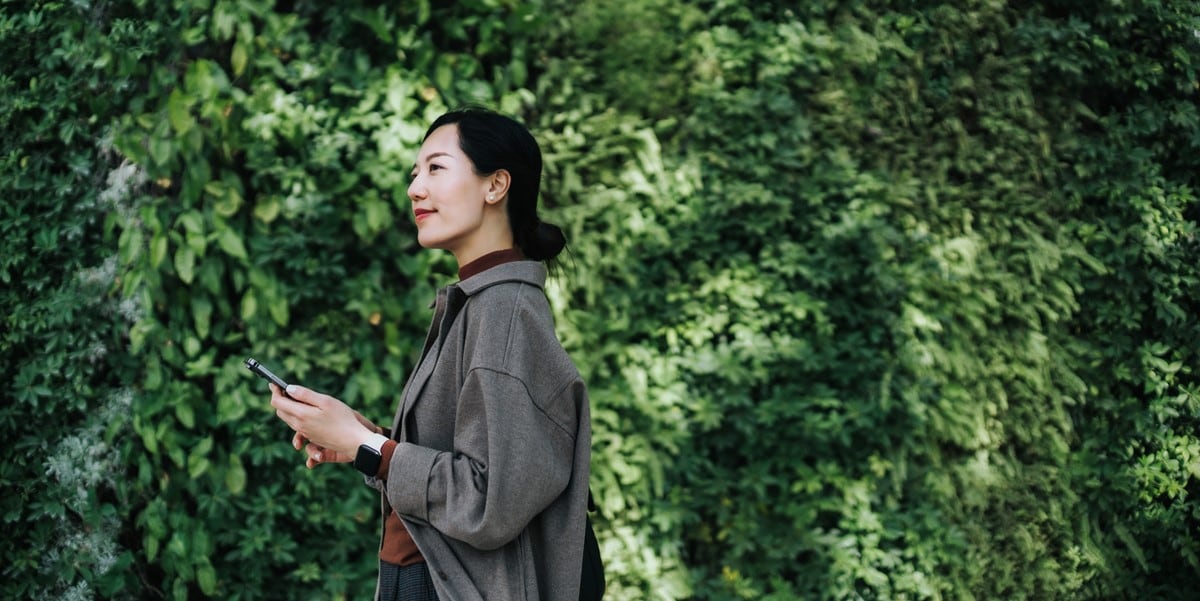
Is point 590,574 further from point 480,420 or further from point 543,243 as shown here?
point 543,243

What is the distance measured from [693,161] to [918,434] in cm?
123

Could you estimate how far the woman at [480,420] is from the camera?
1600 mm

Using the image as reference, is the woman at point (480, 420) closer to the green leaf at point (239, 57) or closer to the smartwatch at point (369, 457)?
the smartwatch at point (369, 457)

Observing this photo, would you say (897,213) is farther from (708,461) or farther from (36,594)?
(36,594)

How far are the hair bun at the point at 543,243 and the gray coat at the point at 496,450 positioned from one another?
0.10 metres

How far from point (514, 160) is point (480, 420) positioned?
48cm

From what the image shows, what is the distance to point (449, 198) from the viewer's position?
5.80ft

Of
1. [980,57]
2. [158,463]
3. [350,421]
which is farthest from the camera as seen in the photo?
[980,57]

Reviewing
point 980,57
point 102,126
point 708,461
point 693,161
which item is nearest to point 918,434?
point 708,461

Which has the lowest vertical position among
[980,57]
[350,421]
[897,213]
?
[897,213]

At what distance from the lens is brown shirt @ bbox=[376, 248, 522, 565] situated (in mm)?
1750

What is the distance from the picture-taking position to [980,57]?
3.94 metres

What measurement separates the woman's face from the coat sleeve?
0.28 m

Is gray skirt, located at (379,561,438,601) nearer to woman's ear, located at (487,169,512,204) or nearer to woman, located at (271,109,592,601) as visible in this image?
woman, located at (271,109,592,601)
